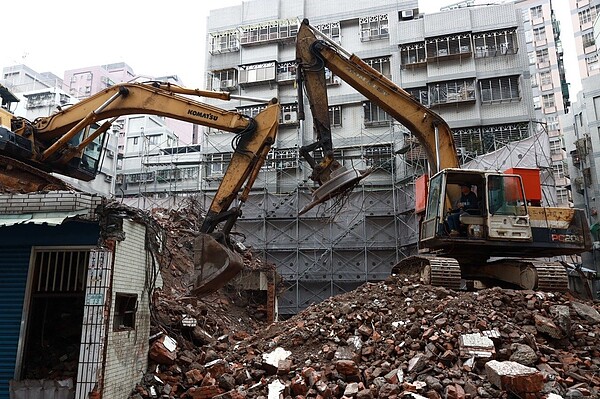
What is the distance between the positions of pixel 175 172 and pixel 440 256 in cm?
2124

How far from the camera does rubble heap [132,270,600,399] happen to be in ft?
19.1

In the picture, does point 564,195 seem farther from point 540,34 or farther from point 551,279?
point 551,279

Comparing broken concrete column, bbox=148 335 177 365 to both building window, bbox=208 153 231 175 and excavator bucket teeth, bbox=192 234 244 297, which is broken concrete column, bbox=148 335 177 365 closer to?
excavator bucket teeth, bbox=192 234 244 297

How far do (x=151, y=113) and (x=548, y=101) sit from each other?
50.0 meters

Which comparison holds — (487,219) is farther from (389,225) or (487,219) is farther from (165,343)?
(389,225)

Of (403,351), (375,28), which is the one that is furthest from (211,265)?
(375,28)

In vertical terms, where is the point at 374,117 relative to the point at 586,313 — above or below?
above

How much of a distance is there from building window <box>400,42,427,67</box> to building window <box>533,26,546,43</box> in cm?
3177

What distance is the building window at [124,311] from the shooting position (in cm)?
662

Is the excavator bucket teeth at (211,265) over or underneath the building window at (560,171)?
underneath

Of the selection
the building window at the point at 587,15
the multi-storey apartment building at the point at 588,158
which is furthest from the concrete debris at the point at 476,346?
the building window at the point at 587,15

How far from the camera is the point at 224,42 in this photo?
103 ft

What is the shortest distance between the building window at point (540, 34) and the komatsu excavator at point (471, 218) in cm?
4828

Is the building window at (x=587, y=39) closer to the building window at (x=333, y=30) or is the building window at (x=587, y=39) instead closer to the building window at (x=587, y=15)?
the building window at (x=587, y=15)
